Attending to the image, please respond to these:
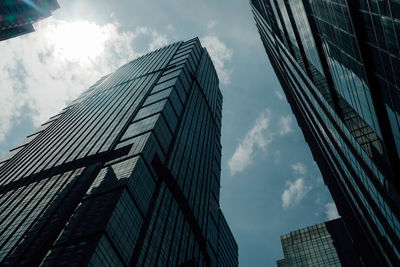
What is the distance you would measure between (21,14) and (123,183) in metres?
83.9

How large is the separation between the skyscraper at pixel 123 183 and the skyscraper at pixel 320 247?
20.4 metres

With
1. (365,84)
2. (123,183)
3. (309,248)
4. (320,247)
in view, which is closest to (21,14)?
(123,183)

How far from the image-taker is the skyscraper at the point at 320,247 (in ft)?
267

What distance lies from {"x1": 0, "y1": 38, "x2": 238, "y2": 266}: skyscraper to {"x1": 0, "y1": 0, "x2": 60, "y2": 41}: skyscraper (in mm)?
33309

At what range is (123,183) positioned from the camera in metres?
35.3

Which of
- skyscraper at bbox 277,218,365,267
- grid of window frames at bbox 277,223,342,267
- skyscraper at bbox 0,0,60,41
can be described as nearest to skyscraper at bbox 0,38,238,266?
grid of window frames at bbox 277,223,342,267

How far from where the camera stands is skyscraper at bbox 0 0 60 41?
86.3 metres

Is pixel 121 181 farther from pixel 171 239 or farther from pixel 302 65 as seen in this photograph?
pixel 302 65

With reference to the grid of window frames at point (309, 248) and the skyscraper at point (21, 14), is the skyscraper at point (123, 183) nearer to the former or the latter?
the grid of window frames at point (309, 248)

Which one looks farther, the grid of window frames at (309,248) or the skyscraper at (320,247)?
the grid of window frames at (309,248)

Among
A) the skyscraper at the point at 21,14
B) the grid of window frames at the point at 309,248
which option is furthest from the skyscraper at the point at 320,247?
the skyscraper at the point at 21,14

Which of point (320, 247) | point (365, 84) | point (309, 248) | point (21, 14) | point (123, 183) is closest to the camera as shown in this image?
point (365, 84)

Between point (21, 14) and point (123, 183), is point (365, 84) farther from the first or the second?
point (21, 14)

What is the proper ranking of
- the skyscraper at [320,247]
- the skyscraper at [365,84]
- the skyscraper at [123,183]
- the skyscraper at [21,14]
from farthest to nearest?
1. the skyscraper at [21,14]
2. the skyscraper at [320,247]
3. the skyscraper at [123,183]
4. the skyscraper at [365,84]
